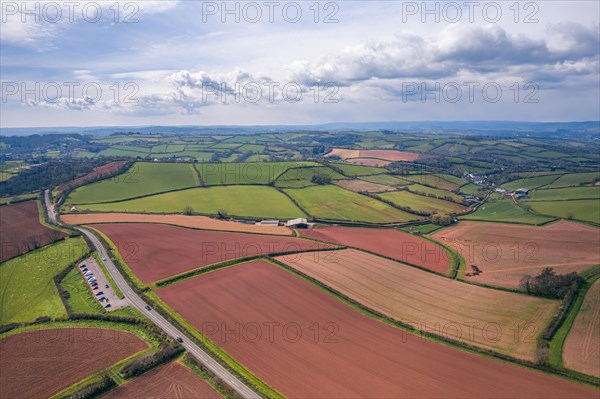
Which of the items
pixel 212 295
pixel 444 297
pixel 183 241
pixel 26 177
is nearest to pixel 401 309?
pixel 444 297

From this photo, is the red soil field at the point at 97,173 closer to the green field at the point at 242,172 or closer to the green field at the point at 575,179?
the green field at the point at 242,172

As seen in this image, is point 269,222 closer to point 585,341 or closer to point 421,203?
point 421,203

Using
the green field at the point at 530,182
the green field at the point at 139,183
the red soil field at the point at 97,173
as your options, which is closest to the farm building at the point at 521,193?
the green field at the point at 530,182

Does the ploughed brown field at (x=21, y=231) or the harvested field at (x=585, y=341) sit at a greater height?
the ploughed brown field at (x=21, y=231)

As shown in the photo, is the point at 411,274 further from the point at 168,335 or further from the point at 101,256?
the point at 101,256

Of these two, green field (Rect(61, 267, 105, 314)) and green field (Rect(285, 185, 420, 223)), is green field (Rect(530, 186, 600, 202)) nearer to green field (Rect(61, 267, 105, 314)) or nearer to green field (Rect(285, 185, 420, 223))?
green field (Rect(285, 185, 420, 223))

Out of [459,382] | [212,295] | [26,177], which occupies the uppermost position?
[26,177]
